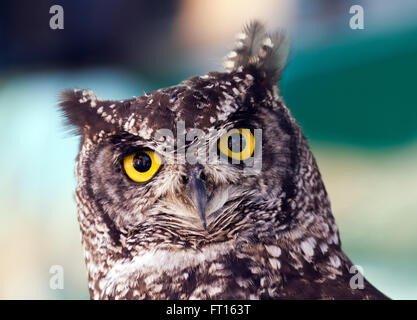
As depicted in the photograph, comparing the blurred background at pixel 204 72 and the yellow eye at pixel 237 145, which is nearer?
the yellow eye at pixel 237 145

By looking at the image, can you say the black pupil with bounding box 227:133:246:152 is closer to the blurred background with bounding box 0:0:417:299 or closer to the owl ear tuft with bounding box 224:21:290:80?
the owl ear tuft with bounding box 224:21:290:80

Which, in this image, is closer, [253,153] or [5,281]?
[253,153]

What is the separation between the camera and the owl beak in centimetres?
104

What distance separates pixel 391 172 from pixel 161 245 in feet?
3.96

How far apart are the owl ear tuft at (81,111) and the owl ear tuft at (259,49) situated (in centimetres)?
43

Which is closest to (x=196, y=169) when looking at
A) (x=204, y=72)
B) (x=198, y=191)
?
(x=198, y=191)

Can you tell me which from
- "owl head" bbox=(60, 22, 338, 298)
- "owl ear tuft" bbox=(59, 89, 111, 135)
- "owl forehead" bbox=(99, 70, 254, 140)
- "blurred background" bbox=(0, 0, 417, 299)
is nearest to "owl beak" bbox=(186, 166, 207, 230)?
"owl head" bbox=(60, 22, 338, 298)

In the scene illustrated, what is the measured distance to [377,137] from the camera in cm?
194

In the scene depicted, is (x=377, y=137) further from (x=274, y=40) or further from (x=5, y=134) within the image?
(x=5, y=134)

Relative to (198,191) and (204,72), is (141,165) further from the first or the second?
(204,72)

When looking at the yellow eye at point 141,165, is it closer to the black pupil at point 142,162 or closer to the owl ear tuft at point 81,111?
the black pupil at point 142,162

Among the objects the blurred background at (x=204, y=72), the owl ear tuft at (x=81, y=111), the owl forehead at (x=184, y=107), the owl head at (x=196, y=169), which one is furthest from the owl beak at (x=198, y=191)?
the blurred background at (x=204, y=72)

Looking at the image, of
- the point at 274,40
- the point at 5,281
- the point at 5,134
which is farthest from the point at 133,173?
the point at 5,281

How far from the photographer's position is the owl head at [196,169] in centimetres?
107
